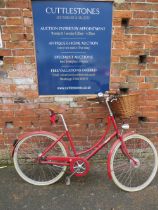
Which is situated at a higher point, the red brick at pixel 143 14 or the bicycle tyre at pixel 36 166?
the red brick at pixel 143 14

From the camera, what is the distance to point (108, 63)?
317 centimetres

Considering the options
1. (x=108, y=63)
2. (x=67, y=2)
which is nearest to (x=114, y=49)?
(x=108, y=63)

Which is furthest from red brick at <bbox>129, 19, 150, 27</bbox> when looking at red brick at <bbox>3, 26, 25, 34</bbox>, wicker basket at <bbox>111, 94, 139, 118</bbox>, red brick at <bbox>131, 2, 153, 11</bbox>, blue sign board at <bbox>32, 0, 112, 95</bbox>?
red brick at <bbox>3, 26, 25, 34</bbox>

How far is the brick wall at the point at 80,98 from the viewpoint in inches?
115

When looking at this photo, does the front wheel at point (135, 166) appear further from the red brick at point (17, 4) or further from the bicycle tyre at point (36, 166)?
the red brick at point (17, 4)

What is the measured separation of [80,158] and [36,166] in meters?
0.84

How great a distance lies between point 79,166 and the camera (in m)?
2.99

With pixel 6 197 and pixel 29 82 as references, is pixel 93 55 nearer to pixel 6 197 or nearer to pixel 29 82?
pixel 29 82

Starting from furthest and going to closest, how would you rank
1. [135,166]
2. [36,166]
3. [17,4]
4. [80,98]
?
[36,166] → [80,98] → [135,166] → [17,4]

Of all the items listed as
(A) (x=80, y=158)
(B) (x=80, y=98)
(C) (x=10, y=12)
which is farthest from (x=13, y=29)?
(A) (x=80, y=158)

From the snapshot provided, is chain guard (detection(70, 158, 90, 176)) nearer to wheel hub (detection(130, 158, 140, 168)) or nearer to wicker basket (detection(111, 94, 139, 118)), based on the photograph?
wheel hub (detection(130, 158, 140, 168))

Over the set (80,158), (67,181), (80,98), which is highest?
(80,98)

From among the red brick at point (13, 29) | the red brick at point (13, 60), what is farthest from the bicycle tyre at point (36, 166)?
the red brick at point (13, 29)

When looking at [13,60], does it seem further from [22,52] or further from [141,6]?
[141,6]
